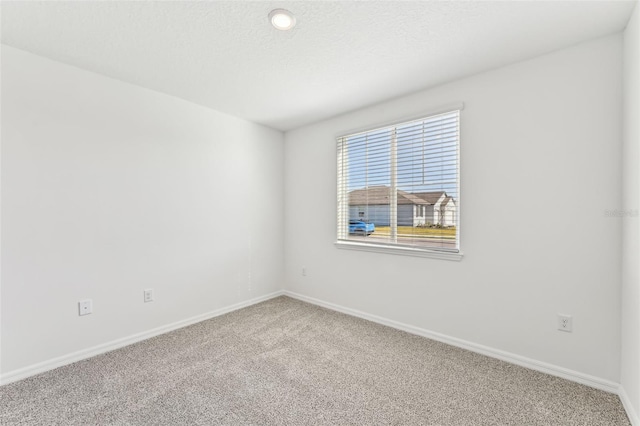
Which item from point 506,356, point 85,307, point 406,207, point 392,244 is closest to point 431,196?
point 406,207

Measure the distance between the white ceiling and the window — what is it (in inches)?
19.7

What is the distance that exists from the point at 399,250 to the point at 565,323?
1.33 m

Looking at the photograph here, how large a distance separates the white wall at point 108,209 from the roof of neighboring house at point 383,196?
1371 millimetres

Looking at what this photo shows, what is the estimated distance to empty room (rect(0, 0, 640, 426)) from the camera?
169 cm

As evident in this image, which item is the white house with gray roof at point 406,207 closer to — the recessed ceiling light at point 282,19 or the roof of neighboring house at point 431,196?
the roof of neighboring house at point 431,196

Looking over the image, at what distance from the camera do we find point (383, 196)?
3064 millimetres

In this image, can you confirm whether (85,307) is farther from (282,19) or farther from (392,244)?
(392,244)

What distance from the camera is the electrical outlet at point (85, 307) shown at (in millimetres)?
2271

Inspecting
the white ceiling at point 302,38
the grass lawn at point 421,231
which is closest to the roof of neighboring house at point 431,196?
the grass lawn at point 421,231

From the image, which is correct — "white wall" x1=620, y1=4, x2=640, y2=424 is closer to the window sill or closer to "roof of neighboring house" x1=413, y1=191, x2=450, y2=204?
the window sill

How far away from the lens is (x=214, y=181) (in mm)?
3207

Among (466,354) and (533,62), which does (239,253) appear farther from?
(533,62)

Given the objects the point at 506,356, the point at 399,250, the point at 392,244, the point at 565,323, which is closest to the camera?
the point at 565,323

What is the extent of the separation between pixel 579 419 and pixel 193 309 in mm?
3182
